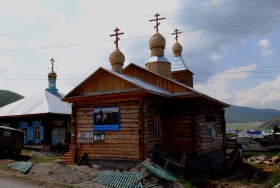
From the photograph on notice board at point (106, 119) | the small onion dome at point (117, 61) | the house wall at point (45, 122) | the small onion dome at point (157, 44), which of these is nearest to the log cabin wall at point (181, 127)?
the photograph on notice board at point (106, 119)

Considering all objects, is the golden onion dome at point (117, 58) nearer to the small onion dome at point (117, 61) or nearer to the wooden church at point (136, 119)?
the small onion dome at point (117, 61)

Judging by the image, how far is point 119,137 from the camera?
628 inches

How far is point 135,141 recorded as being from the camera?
15.4m

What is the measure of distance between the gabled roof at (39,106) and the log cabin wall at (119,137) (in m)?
8.95

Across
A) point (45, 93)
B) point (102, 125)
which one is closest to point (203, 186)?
point (102, 125)

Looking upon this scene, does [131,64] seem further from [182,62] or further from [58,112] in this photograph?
[58,112]

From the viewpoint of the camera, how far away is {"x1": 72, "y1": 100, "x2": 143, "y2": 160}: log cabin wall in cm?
1549

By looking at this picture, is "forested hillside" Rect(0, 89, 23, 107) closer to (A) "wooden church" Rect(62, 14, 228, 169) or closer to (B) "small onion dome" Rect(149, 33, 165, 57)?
(B) "small onion dome" Rect(149, 33, 165, 57)

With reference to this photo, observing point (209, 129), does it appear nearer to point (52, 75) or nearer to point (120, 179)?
point (120, 179)

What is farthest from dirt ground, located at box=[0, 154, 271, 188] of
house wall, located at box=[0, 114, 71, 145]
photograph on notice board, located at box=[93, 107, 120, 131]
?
house wall, located at box=[0, 114, 71, 145]

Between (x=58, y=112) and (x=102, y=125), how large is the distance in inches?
412

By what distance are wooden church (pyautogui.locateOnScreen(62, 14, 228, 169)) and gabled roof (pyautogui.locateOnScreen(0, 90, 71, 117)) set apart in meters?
8.99

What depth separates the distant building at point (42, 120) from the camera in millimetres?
25734

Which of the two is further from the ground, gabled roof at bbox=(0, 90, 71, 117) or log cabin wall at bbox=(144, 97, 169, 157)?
gabled roof at bbox=(0, 90, 71, 117)
